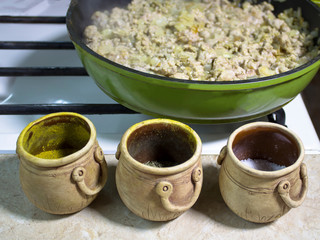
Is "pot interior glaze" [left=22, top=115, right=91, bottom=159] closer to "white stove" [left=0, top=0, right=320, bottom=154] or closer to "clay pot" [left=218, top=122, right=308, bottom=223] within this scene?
"white stove" [left=0, top=0, right=320, bottom=154]

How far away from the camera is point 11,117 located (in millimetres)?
905

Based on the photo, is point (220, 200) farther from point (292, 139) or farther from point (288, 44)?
point (288, 44)

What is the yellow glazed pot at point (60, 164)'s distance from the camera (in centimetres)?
57

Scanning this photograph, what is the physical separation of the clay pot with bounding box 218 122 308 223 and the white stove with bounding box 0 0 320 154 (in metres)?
0.15

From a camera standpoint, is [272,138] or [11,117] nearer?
[272,138]

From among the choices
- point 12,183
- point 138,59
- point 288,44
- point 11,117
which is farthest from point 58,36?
point 288,44

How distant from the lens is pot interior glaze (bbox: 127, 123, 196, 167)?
62 cm

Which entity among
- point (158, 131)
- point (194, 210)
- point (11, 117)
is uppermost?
point (158, 131)

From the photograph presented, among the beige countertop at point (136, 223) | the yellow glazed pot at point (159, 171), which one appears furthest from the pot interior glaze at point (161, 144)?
the beige countertop at point (136, 223)

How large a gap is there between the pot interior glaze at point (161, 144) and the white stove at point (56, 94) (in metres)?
0.14

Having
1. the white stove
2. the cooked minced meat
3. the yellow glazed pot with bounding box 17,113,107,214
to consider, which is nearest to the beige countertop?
the yellow glazed pot with bounding box 17,113,107,214

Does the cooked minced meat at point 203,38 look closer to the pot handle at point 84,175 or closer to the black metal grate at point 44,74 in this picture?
the black metal grate at point 44,74

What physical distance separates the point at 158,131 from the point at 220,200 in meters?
0.19

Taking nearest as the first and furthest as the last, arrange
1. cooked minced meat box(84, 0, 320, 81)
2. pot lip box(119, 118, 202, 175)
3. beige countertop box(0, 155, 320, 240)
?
pot lip box(119, 118, 202, 175)
beige countertop box(0, 155, 320, 240)
cooked minced meat box(84, 0, 320, 81)
